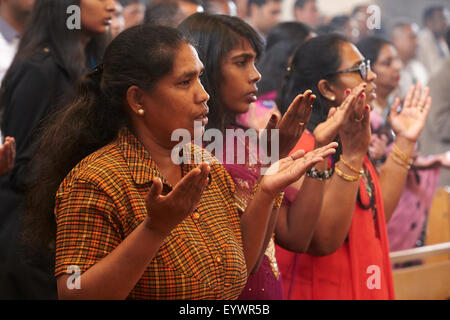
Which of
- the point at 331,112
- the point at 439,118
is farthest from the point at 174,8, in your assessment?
the point at 439,118

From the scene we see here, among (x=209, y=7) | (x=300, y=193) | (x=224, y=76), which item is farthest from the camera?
(x=209, y=7)

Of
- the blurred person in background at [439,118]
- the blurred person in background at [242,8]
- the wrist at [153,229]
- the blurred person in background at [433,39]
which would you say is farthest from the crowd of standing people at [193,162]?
the blurred person in background at [433,39]

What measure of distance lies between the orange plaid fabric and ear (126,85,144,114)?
0.21 ft

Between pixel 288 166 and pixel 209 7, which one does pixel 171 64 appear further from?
pixel 209 7

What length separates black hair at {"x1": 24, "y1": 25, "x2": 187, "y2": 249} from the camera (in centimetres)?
138

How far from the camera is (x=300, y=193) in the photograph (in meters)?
1.79

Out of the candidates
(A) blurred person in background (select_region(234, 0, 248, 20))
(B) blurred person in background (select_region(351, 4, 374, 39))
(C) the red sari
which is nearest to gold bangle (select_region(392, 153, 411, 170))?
(C) the red sari

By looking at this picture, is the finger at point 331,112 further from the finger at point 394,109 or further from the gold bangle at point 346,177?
the finger at point 394,109

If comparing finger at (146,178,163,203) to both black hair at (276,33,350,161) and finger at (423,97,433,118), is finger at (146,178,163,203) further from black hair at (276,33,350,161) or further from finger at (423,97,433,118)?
finger at (423,97,433,118)

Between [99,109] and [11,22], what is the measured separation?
167cm
